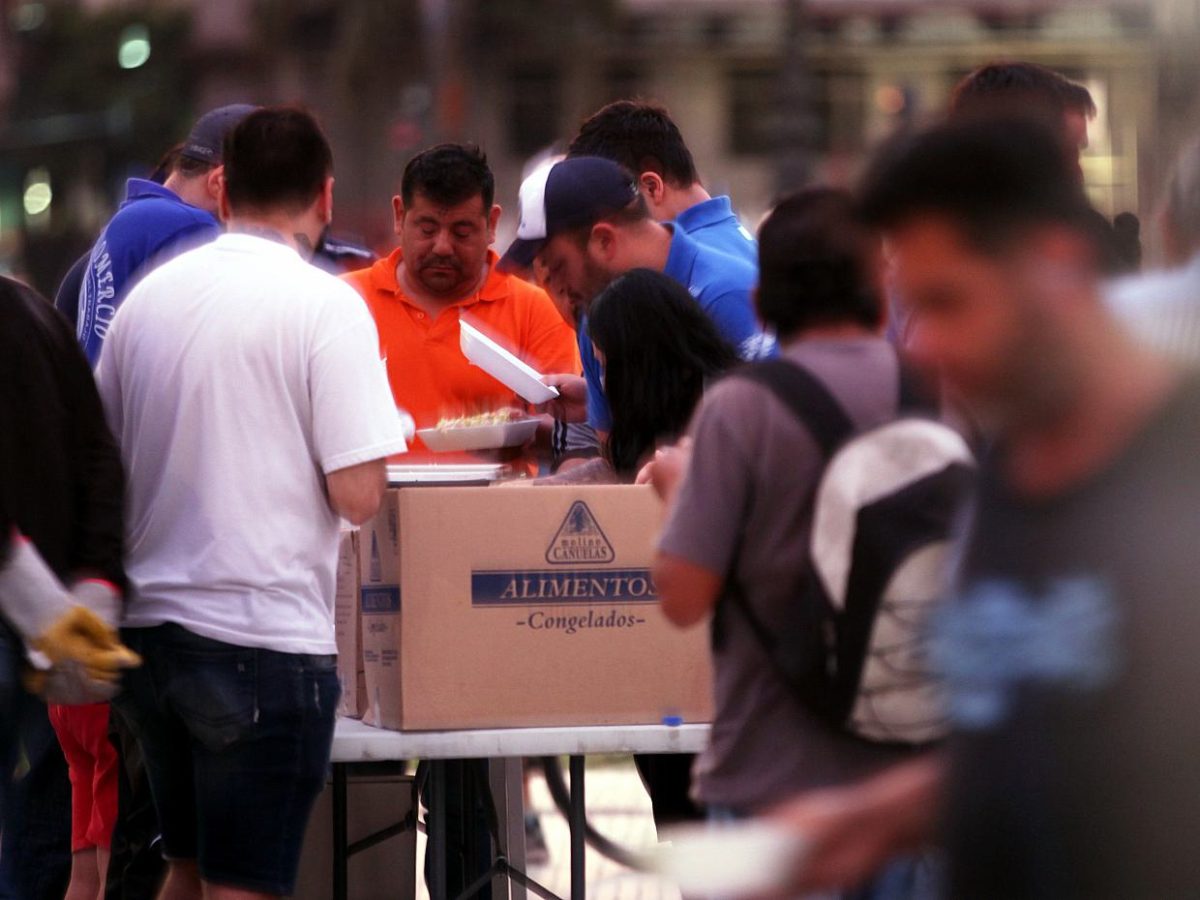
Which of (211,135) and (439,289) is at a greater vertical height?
(211,135)

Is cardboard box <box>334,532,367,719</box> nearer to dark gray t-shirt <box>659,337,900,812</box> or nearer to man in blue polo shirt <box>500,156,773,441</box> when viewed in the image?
man in blue polo shirt <box>500,156,773,441</box>

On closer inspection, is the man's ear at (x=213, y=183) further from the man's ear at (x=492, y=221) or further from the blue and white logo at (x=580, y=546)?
the blue and white logo at (x=580, y=546)

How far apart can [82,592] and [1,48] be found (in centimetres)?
5700

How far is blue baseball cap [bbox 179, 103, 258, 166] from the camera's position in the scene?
5.45 metres

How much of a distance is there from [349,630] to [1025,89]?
1.96 meters

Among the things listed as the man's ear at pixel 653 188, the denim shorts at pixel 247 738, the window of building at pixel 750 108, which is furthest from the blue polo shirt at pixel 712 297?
the window of building at pixel 750 108

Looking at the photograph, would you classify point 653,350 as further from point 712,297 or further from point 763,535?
point 763,535

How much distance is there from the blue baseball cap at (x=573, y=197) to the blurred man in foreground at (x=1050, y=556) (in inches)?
108

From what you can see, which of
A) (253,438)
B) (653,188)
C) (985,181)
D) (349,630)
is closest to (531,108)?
(653,188)

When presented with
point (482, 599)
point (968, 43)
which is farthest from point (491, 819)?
point (968, 43)

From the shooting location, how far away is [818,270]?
296cm

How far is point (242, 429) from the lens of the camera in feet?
12.7

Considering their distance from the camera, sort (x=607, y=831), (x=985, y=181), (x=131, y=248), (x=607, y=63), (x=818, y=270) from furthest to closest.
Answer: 1. (x=607, y=63)
2. (x=607, y=831)
3. (x=131, y=248)
4. (x=818, y=270)
5. (x=985, y=181)

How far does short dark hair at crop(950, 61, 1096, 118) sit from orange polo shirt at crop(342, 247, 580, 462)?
54.1 inches
